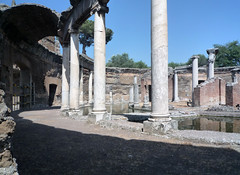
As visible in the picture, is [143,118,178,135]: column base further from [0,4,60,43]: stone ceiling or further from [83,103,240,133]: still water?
[0,4,60,43]: stone ceiling

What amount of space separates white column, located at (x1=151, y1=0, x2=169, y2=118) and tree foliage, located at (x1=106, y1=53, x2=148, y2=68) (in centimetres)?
4518

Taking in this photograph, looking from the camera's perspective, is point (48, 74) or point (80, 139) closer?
point (80, 139)

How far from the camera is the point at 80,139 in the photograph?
13.1ft

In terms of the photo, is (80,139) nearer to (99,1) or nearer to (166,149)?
(166,149)

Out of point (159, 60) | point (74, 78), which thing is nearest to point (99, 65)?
point (74, 78)

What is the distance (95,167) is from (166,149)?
1439mm

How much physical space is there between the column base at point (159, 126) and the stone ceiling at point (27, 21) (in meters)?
8.01

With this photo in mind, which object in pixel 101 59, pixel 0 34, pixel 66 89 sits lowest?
pixel 66 89

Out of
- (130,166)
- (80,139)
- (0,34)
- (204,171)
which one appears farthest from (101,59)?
(0,34)

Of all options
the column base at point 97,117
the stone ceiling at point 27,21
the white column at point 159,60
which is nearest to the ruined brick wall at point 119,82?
the stone ceiling at point 27,21

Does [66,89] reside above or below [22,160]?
above

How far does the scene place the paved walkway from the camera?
92.1 inches

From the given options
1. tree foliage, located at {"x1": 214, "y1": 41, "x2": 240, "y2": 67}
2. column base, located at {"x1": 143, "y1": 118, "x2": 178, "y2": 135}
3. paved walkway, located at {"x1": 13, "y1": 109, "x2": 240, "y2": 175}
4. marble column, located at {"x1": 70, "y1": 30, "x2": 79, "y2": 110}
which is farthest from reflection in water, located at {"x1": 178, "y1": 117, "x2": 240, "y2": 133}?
tree foliage, located at {"x1": 214, "y1": 41, "x2": 240, "y2": 67}

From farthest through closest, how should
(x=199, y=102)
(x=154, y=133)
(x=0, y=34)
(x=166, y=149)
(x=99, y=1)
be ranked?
1. (x=199, y=102)
2. (x=0, y=34)
3. (x=99, y=1)
4. (x=154, y=133)
5. (x=166, y=149)
